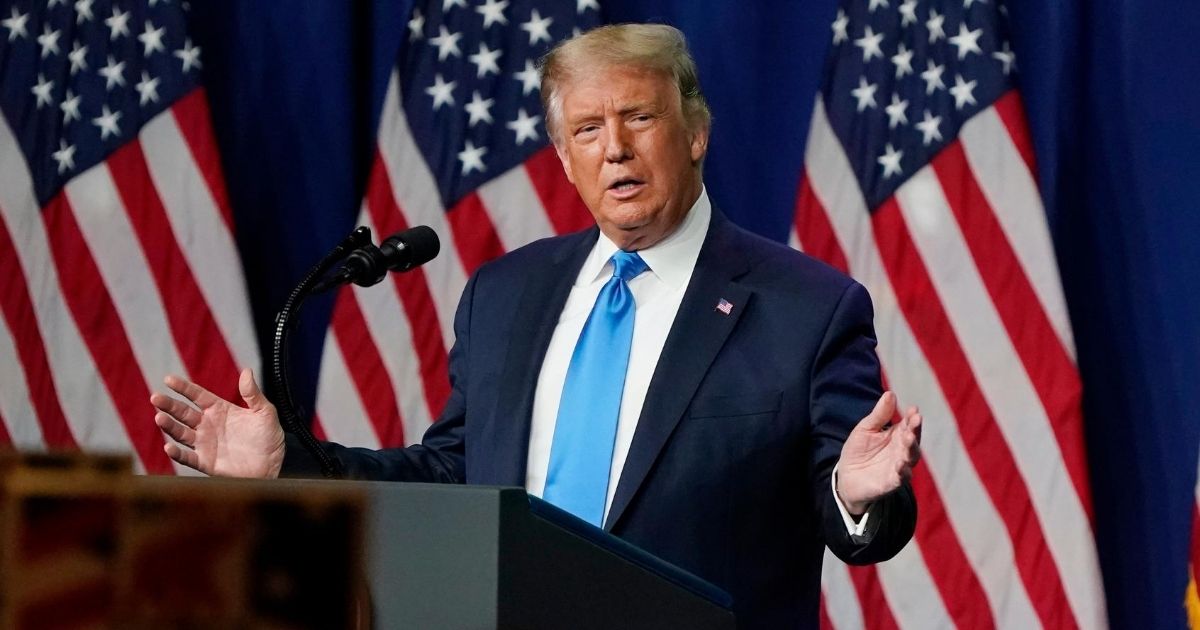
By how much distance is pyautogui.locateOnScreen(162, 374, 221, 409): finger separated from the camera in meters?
1.67

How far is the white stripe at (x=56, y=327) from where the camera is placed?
12.0 feet

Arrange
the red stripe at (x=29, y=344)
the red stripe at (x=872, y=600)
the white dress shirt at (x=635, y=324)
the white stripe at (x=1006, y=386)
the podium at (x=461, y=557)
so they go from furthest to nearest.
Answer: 1. the red stripe at (x=29, y=344)
2. the red stripe at (x=872, y=600)
3. the white stripe at (x=1006, y=386)
4. the white dress shirt at (x=635, y=324)
5. the podium at (x=461, y=557)

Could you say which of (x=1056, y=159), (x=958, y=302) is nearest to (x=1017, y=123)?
(x=1056, y=159)

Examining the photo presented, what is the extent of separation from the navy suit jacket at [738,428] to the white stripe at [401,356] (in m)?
1.40

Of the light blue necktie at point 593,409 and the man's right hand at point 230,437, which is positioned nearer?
the man's right hand at point 230,437

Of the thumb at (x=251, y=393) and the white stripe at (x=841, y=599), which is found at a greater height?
the thumb at (x=251, y=393)

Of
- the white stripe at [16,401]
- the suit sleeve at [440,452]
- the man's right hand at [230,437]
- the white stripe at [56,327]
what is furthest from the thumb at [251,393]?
the white stripe at [16,401]

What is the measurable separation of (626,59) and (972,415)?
4.77ft

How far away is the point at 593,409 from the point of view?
7.03ft

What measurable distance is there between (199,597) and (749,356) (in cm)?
142

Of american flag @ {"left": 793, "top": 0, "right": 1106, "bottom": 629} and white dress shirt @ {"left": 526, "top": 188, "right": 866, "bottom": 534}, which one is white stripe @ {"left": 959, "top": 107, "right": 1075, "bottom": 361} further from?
white dress shirt @ {"left": 526, "top": 188, "right": 866, "bottom": 534}

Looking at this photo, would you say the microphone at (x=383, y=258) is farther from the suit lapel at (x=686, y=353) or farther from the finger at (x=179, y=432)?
the suit lapel at (x=686, y=353)

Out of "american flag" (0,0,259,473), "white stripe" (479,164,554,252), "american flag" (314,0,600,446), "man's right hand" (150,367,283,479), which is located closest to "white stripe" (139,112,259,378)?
"american flag" (0,0,259,473)

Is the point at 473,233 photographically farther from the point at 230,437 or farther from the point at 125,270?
the point at 230,437
